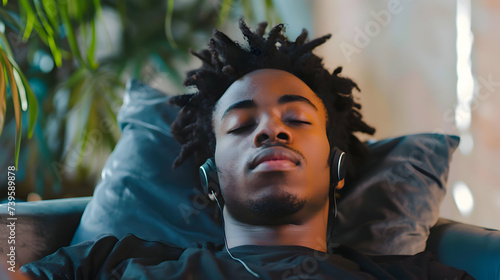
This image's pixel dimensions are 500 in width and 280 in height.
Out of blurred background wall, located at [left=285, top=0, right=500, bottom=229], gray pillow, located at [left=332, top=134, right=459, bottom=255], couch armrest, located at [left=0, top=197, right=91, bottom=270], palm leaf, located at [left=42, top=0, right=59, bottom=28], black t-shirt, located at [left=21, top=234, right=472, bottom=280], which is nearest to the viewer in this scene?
black t-shirt, located at [left=21, top=234, right=472, bottom=280]

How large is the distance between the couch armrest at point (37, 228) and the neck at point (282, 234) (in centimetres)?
39

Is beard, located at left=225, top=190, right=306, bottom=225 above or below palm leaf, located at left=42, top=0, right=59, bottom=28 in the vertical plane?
below

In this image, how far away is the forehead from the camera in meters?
1.03

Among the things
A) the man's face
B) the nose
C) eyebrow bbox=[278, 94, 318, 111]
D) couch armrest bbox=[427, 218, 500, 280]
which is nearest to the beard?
the man's face

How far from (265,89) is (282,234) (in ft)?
1.06

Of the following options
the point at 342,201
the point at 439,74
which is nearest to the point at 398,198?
the point at 342,201

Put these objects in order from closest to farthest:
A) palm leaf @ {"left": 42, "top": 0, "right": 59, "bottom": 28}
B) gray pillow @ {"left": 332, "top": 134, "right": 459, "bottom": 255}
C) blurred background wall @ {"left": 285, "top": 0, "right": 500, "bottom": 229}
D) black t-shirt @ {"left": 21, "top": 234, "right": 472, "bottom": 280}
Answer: black t-shirt @ {"left": 21, "top": 234, "right": 472, "bottom": 280} < gray pillow @ {"left": 332, "top": 134, "right": 459, "bottom": 255} < palm leaf @ {"left": 42, "top": 0, "right": 59, "bottom": 28} < blurred background wall @ {"left": 285, "top": 0, "right": 500, "bottom": 229}

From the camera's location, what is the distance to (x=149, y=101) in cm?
131

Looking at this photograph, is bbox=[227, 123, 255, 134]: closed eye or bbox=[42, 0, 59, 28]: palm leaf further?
bbox=[42, 0, 59, 28]: palm leaf

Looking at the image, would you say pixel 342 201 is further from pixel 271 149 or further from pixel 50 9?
pixel 50 9

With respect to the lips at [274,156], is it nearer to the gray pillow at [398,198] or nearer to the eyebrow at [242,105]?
the eyebrow at [242,105]

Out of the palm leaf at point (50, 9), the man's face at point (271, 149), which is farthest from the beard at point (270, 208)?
the palm leaf at point (50, 9)

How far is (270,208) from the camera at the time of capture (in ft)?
3.01

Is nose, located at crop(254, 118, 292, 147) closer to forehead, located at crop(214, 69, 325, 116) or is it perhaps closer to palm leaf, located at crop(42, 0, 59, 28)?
forehead, located at crop(214, 69, 325, 116)
